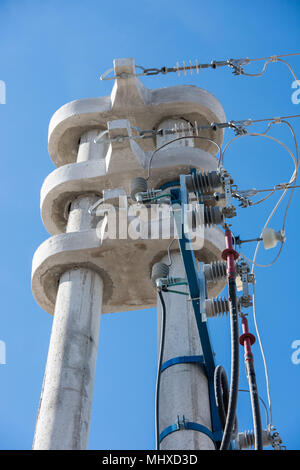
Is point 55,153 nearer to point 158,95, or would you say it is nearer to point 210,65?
point 158,95

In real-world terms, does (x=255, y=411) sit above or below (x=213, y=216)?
below

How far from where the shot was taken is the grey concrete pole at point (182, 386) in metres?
11.7

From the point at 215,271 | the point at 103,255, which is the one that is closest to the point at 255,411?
the point at 215,271

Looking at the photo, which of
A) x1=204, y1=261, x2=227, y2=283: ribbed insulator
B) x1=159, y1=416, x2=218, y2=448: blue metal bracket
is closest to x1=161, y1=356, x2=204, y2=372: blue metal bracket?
x1=159, y1=416, x2=218, y2=448: blue metal bracket

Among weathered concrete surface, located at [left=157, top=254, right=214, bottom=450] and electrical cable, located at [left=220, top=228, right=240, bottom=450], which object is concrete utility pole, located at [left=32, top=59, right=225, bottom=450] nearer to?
weathered concrete surface, located at [left=157, top=254, right=214, bottom=450]

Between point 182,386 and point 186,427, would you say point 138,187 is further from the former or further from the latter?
point 186,427

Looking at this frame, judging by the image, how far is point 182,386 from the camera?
1248cm

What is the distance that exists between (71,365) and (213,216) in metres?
4.58

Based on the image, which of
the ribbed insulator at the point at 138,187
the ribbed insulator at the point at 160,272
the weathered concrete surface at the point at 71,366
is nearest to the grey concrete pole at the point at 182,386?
the weathered concrete surface at the point at 71,366

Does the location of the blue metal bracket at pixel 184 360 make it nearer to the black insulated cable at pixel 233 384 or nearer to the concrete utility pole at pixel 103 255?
the concrete utility pole at pixel 103 255

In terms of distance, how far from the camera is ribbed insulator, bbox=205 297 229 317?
35.6 feet
